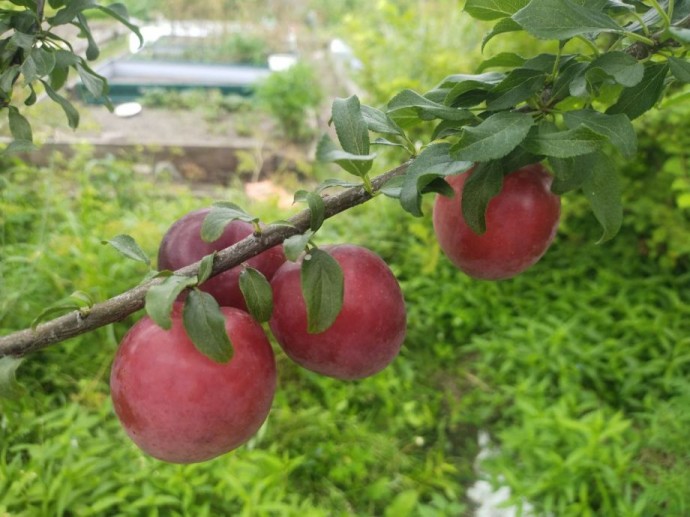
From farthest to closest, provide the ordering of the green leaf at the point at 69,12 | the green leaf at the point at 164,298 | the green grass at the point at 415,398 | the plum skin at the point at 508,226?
1. the green grass at the point at 415,398
2. the green leaf at the point at 69,12
3. the plum skin at the point at 508,226
4. the green leaf at the point at 164,298

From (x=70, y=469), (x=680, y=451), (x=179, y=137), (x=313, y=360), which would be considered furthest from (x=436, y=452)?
(x=179, y=137)

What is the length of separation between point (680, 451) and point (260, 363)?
4.21ft

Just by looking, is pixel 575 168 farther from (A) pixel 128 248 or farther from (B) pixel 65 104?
(B) pixel 65 104

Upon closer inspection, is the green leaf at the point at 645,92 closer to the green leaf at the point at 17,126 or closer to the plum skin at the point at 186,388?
the plum skin at the point at 186,388

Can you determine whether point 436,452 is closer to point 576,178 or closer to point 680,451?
point 680,451

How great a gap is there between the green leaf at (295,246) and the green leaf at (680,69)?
0.23m

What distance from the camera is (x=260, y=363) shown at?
1.28 feet

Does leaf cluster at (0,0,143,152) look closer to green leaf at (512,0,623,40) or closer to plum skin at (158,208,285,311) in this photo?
plum skin at (158,208,285,311)

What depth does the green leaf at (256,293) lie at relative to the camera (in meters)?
0.38

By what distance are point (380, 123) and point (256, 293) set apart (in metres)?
0.14

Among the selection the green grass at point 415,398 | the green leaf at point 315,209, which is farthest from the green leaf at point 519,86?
the green grass at point 415,398

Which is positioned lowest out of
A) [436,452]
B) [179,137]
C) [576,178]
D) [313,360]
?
[179,137]

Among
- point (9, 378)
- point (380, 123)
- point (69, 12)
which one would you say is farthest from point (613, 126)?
point (69, 12)

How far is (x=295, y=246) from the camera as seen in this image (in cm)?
35
